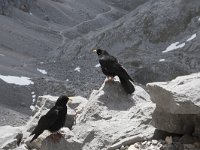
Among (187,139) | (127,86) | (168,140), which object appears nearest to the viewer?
(187,139)

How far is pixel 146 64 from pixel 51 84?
13.7m

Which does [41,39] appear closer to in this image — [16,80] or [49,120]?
[16,80]

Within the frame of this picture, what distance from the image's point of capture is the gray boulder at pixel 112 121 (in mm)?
13008

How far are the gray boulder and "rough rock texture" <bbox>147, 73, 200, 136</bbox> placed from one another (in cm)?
87

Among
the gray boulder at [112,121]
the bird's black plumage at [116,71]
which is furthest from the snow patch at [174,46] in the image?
the bird's black plumage at [116,71]

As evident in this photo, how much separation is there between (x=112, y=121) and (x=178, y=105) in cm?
441

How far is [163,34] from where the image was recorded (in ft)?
246

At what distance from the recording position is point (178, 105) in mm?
10258

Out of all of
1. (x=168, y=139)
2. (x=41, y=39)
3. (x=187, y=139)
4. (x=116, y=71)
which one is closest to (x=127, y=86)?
(x=116, y=71)

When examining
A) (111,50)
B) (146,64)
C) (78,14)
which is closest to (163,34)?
(111,50)

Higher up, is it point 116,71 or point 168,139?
point 116,71

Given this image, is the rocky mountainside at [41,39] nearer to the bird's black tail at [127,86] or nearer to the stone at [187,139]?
the bird's black tail at [127,86]

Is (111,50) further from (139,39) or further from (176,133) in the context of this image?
(176,133)

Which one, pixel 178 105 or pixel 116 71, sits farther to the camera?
pixel 116 71
